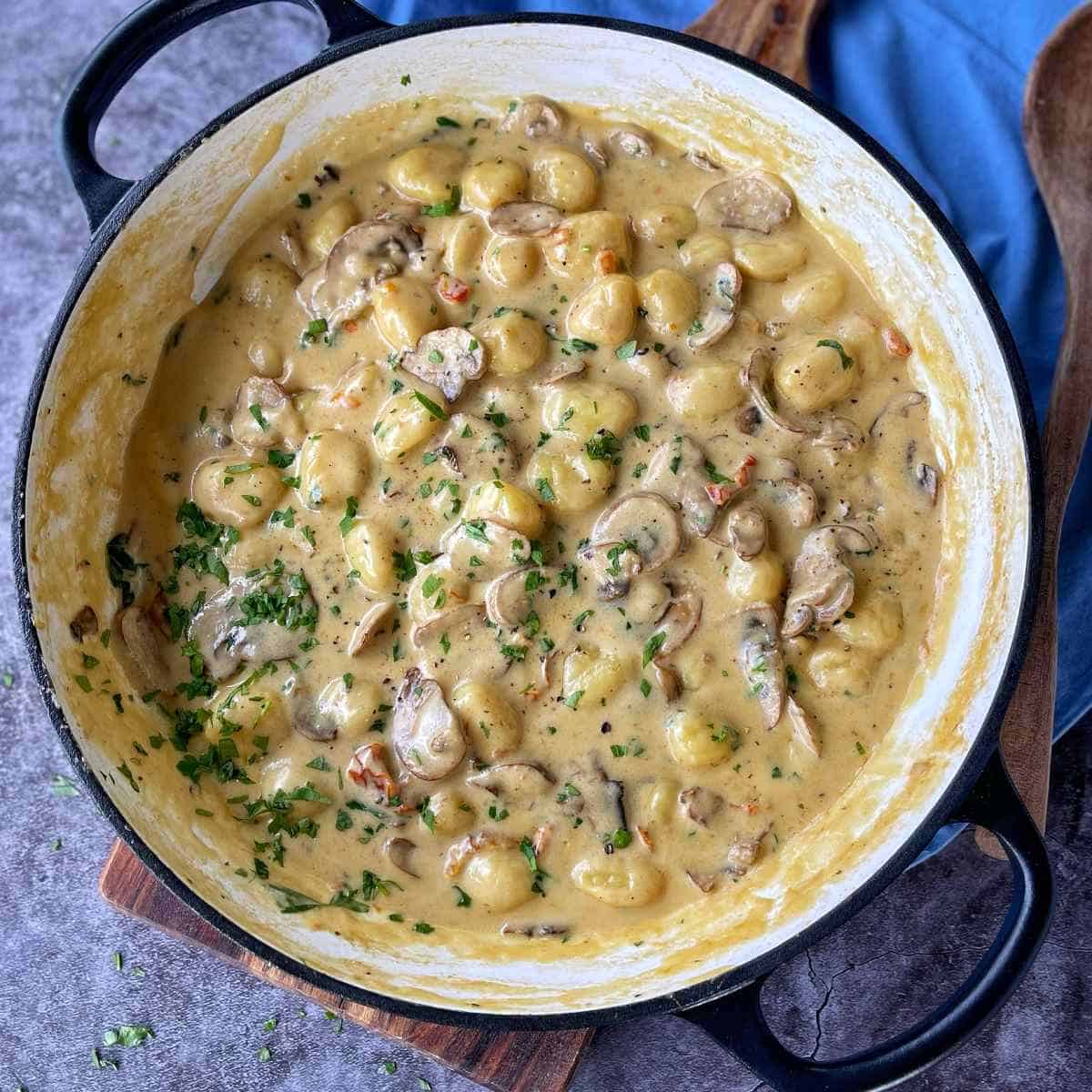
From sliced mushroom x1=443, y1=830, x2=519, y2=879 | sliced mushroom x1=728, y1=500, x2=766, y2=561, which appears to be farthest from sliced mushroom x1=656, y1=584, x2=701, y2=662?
sliced mushroom x1=443, y1=830, x2=519, y2=879

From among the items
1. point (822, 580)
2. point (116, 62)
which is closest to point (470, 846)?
point (822, 580)

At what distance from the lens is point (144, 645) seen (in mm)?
2330

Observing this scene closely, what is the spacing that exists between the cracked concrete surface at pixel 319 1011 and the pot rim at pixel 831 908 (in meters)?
0.63

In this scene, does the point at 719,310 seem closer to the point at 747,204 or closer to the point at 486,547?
the point at 747,204

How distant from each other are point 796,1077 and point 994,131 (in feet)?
6.52

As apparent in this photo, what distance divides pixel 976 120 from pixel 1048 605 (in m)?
1.10

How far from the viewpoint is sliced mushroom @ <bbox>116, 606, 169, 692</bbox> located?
232cm

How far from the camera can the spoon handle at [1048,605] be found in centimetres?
236

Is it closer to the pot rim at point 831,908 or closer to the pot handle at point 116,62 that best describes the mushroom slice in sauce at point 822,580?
the pot rim at point 831,908

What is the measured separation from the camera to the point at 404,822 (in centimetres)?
227

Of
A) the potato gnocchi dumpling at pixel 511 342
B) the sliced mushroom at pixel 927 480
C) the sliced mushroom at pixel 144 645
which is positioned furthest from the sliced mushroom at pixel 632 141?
the sliced mushroom at pixel 144 645

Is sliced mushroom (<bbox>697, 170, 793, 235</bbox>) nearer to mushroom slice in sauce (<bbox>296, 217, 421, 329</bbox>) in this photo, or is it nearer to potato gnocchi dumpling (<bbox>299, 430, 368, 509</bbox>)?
mushroom slice in sauce (<bbox>296, 217, 421, 329</bbox>)

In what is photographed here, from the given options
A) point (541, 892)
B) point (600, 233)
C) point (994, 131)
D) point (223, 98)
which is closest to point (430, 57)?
point (600, 233)

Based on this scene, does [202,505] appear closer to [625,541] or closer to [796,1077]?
[625,541]
